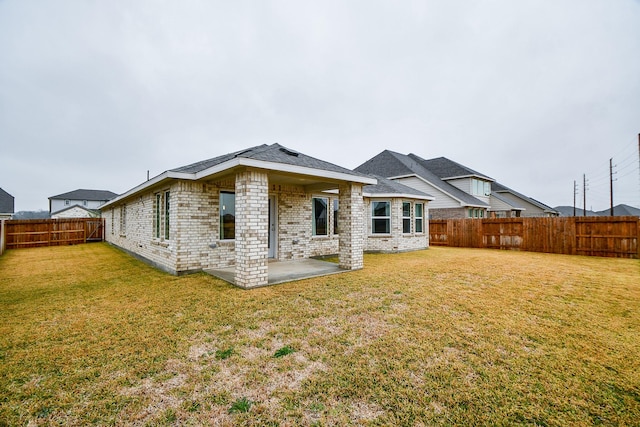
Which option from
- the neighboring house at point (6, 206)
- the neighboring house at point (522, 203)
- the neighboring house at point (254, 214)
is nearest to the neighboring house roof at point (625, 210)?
the neighboring house at point (522, 203)

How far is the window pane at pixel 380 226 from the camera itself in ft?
41.5

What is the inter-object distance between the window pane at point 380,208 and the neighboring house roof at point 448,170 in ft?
40.7

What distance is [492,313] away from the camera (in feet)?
14.1

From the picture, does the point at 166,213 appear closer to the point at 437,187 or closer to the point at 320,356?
the point at 320,356

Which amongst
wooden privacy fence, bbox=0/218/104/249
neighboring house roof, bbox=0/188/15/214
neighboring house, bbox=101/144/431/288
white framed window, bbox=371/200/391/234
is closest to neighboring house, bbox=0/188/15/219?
neighboring house roof, bbox=0/188/15/214

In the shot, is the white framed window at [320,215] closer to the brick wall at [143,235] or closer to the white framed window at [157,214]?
the brick wall at [143,235]

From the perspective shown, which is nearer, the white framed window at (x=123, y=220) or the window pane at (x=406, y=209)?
the window pane at (x=406, y=209)

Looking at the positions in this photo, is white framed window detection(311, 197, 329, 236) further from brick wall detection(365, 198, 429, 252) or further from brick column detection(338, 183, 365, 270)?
brick wall detection(365, 198, 429, 252)

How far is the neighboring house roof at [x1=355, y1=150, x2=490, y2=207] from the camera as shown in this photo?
19.5 meters

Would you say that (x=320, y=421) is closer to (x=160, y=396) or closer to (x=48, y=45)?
(x=160, y=396)

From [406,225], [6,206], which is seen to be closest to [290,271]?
[406,225]

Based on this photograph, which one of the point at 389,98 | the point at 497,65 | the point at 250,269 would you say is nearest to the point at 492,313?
the point at 250,269

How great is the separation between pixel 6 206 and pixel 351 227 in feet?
91.0

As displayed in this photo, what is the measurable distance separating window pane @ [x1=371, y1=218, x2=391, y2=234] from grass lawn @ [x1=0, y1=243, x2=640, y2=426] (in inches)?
270
